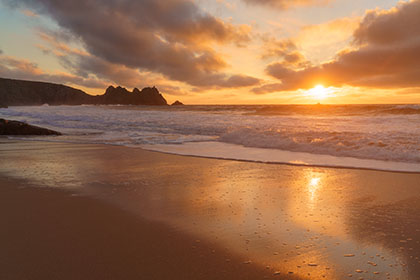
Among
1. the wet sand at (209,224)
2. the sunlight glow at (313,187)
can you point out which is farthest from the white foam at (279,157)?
the sunlight glow at (313,187)

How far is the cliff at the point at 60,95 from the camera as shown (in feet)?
329

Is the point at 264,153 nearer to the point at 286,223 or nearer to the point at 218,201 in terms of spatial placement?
the point at 218,201

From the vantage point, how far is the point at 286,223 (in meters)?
2.84

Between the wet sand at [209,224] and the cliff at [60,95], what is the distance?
9747 centimetres

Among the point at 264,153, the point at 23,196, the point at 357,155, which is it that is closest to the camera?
the point at 23,196

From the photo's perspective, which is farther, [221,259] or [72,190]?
[72,190]

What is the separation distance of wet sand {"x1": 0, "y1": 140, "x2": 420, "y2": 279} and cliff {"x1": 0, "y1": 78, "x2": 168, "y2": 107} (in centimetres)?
9747

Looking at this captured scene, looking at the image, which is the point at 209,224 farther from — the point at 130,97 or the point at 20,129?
the point at 130,97

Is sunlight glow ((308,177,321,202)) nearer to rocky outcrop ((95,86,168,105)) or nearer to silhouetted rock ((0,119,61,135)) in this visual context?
silhouetted rock ((0,119,61,135))

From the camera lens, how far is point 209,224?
2.83m

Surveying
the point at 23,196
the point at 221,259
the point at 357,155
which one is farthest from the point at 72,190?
the point at 357,155

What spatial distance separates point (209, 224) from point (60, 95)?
5118 inches

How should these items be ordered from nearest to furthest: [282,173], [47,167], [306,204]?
1. [306,204]
2. [282,173]
3. [47,167]

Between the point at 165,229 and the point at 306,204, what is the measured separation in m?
1.72
